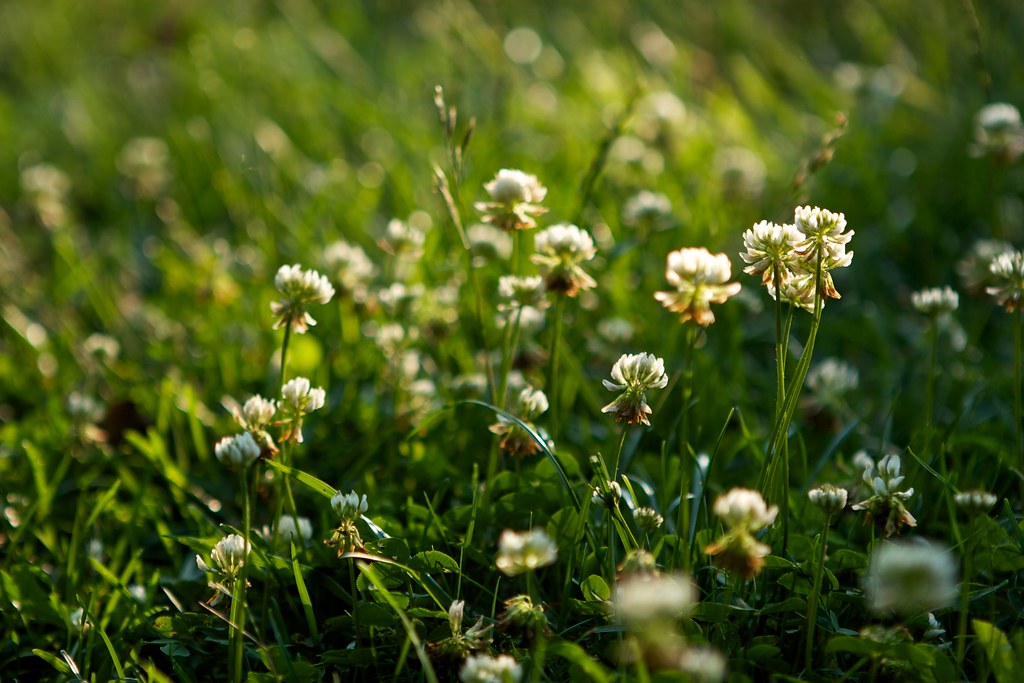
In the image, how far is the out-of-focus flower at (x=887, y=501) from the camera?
47.4 inches

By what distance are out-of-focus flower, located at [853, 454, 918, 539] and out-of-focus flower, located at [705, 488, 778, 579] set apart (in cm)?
27

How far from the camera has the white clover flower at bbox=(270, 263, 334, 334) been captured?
1422 millimetres

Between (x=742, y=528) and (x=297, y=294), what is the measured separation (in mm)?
776

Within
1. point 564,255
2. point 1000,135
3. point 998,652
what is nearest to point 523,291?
point 564,255

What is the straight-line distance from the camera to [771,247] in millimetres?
1191

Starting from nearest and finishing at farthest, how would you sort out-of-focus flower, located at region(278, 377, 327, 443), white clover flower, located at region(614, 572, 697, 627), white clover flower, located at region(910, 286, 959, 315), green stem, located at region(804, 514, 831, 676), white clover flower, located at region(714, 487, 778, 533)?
white clover flower, located at region(614, 572, 697, 627)
white clover flower, located at region(714, 487, 778, 533)
green stem, located at region(804, 514, 831, 676)
out-of-focus flower, located at region(278, 377, 327, 443)
white clover flower, located at region(910, 286, 959, 315)

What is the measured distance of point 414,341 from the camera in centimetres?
206

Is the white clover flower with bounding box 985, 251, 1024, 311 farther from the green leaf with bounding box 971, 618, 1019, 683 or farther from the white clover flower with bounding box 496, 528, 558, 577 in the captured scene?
the white clover flower with bounding box 496, 528, 558, 577

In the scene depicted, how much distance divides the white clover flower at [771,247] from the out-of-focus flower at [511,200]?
1.18ft

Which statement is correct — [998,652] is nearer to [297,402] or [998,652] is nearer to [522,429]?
[522,429]

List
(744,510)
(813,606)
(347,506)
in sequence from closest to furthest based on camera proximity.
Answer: (744,510) < (813,606) < (347,506)

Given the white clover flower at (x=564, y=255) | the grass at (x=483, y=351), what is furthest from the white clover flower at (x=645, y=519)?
the white clover flower at (x=564, y=255)

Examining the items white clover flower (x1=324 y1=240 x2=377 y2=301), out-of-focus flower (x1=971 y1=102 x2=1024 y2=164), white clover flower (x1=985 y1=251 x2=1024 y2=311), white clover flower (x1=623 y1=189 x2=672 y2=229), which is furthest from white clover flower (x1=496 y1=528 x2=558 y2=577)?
out-of-focus flower (x1=971 y1=102 x2=1024 y2=164)

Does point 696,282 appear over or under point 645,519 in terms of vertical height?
over
